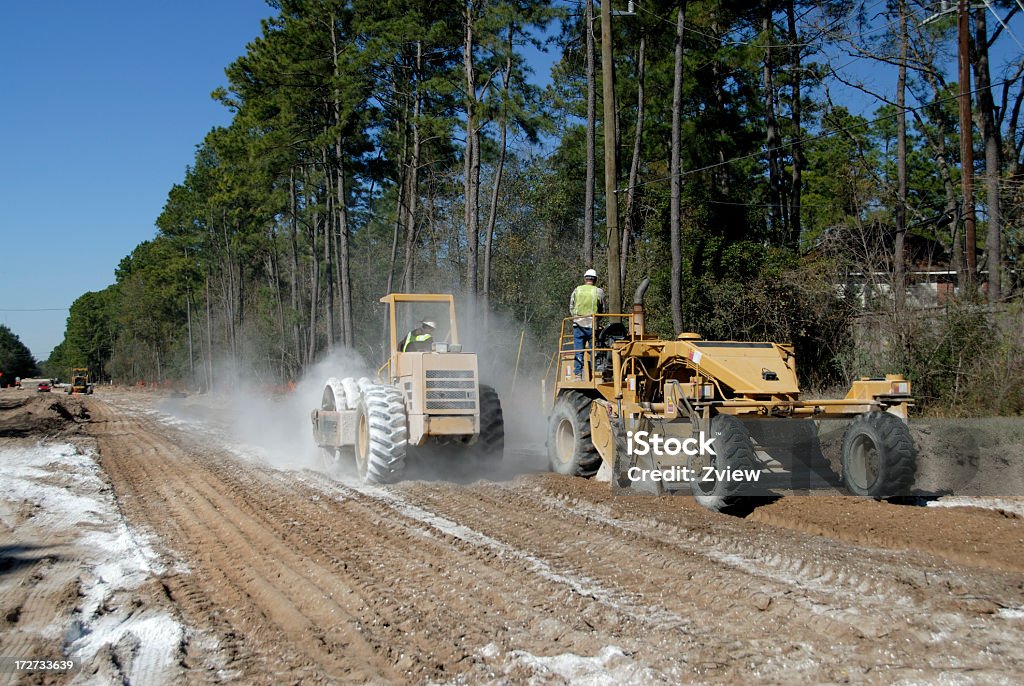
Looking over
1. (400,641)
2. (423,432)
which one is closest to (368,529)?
(423,432)

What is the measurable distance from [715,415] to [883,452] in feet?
5.50

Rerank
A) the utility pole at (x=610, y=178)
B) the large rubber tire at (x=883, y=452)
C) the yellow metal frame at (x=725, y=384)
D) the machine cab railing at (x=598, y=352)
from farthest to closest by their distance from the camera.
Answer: the utility pole at (x=610, y=178) → the machine cab railing at (x=598, y=352) → the yellow metal frame at (x=725, y=384) → the large rubber tire at (x=883, y=452)

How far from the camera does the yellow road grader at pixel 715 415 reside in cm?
854

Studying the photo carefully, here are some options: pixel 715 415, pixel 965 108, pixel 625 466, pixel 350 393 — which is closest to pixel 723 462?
pixel 715 415

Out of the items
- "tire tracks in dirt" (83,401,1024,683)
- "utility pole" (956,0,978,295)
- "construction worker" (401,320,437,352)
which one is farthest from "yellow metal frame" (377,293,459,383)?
"utility pole" (956,0,978,295)

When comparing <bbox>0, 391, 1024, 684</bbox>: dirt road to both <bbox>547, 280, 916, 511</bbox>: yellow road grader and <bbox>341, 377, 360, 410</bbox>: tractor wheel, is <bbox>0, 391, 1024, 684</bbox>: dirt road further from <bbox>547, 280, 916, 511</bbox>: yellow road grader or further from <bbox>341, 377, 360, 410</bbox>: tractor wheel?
<bbox>341, 377, 360, 410</bbox>: tractor wheel

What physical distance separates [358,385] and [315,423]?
1358mm

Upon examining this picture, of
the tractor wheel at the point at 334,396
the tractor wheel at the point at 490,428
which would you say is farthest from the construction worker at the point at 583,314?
the tractor wheel at the point at 334,396

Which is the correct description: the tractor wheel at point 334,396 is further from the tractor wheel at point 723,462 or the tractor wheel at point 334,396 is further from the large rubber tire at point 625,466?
the tractor wheel at point 723,462

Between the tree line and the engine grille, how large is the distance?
606cm

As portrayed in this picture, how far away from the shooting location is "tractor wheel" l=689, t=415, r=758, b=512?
8492mm

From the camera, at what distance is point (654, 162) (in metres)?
34.6

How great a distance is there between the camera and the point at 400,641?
5449mm

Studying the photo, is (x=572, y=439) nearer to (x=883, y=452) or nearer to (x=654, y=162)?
(x=883, y=452)
